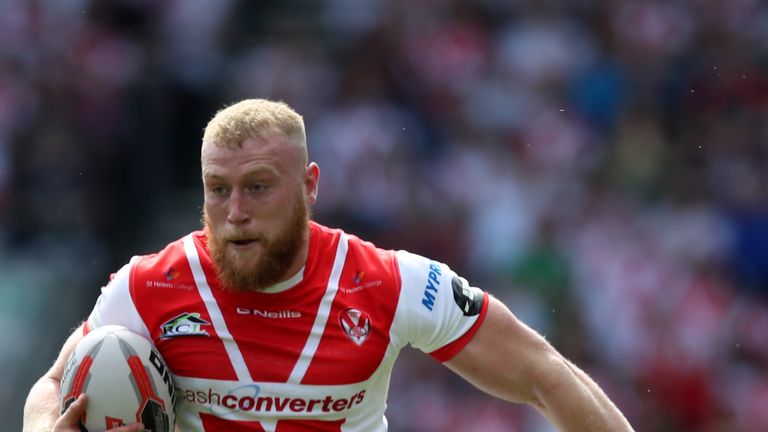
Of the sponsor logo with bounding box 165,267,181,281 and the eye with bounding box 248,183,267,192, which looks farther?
the sponsor logo with bounding box 165,267,181,281

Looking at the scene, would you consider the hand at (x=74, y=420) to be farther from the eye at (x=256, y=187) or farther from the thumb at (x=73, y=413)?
the eye at (x=256, y=187)

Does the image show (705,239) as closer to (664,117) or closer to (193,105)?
(664,117)

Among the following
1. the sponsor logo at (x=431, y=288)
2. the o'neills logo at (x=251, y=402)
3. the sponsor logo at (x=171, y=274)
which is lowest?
the o'neills logo at (x=251, y=402)

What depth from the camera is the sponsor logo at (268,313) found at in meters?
5.31

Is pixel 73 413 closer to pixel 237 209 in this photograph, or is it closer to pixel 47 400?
pixel 47 400

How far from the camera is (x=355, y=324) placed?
534 cm

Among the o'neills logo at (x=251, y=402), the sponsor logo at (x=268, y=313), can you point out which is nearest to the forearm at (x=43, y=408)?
the o'neills logo at (x=251, y=402)

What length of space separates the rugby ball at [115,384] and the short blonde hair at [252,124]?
0.80m

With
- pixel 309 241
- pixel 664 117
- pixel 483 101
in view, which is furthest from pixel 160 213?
pixel 309 241

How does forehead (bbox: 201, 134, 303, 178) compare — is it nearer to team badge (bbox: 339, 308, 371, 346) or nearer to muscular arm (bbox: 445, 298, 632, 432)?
team badge (bbox: 339, 308, 371, 346)

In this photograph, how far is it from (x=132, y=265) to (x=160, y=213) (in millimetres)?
7078

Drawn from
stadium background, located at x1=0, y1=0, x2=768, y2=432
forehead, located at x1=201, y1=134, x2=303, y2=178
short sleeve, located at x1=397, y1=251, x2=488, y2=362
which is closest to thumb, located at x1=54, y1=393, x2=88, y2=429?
forehead, located at x1=201, y1=134, x2=303, y2=178

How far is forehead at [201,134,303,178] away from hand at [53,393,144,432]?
0.93 m

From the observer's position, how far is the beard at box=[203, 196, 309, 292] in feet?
17.0
